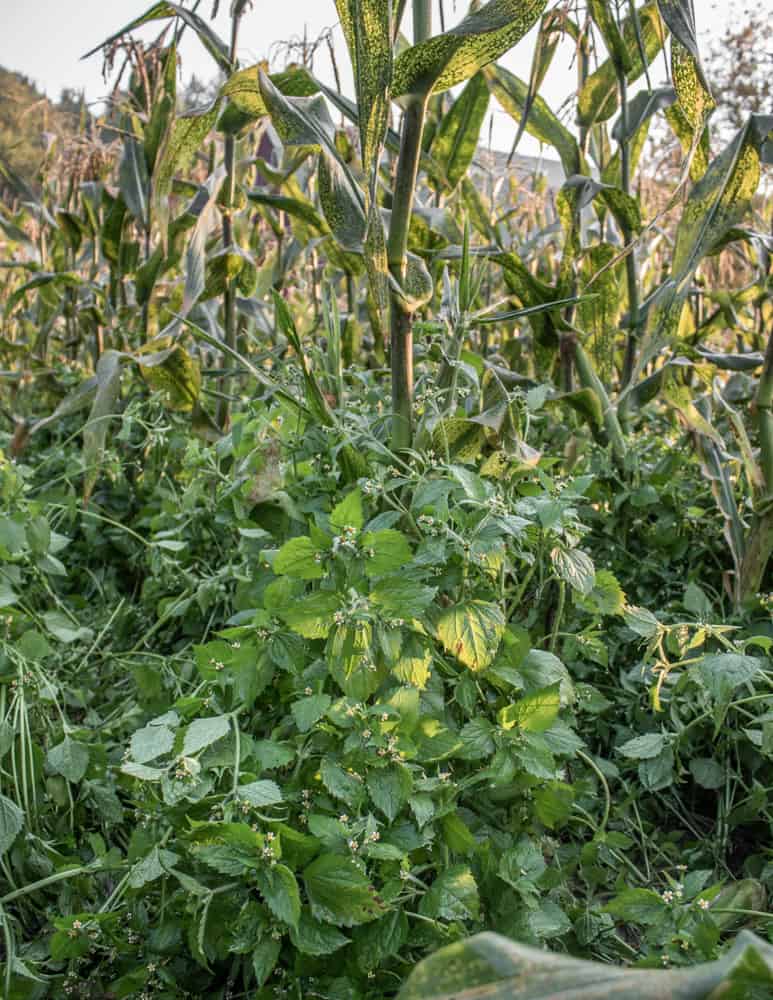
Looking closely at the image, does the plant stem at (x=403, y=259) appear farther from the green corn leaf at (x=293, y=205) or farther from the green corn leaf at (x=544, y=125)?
the green corn leaf at (x=544, y=125)

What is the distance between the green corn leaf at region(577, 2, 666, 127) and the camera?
56.9 inches

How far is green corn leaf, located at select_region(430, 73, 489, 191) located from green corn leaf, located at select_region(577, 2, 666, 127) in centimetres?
17

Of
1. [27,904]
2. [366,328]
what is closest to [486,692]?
[27,904]

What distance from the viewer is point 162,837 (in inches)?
30.0

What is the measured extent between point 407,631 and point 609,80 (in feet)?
3.78

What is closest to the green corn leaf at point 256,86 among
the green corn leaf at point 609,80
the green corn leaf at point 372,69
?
the green corn leaf at point 372,69

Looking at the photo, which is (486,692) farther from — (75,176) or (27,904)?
(75,176)

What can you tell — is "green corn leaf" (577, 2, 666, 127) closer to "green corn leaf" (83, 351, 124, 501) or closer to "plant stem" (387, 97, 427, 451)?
"plant stem" (387, 97, 427, 451)

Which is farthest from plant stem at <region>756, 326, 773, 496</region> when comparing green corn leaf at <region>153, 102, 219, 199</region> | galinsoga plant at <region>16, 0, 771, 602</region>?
green corn leaf at <region>153, 102, 219, 199</region>

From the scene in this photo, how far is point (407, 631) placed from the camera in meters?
0.78

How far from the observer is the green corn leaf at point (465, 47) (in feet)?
2.61

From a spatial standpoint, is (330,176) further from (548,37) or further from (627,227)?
(627,227)

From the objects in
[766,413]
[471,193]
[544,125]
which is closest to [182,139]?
[544,125]

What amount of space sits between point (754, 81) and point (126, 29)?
6.33 m
